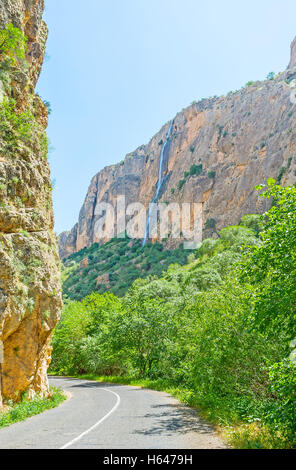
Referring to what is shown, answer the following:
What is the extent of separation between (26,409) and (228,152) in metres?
84.8

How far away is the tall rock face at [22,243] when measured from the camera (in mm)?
12695

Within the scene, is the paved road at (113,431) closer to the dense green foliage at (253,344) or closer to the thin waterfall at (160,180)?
the dense green foliage at (253,344)

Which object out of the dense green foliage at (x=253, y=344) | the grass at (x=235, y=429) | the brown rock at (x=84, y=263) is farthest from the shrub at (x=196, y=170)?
the grass at (x=235, y=429)

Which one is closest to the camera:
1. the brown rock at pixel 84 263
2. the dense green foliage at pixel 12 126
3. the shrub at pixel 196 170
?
the dense green foliage at pixel 12 126

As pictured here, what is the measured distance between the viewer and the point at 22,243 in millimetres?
13758

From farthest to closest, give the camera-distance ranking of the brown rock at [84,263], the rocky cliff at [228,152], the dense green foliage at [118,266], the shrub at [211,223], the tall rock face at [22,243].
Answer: the brown rock at [84,263] → the dense green foliage at [118,266] → the shrub at [211,223] → the rocky cliff at [228,152] → the tall rock face at [22,243]

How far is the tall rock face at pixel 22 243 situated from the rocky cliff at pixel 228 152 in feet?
183

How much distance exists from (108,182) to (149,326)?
11584 centimetres

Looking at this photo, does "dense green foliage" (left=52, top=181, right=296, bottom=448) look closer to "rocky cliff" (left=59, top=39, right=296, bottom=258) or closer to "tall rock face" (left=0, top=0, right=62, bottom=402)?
"tall rock face" (left=0, top=0, right=62, bottom=402)

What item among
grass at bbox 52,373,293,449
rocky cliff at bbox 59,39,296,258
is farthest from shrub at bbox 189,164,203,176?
grass at bbox 52,373,293,449

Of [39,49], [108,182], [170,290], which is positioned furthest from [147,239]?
[39,49]

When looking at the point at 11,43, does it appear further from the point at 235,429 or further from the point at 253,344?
the point at 235,429
